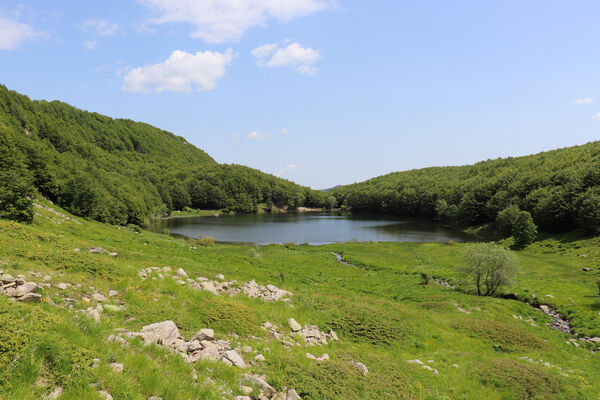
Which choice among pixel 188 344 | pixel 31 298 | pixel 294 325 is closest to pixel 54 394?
pixel 188 344

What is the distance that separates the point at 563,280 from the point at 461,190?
109m

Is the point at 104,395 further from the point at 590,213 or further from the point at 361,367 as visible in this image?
the point at 590,213

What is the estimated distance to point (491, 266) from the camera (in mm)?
31922

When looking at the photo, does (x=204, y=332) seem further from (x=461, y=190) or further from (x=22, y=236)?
(x=461, y=190)

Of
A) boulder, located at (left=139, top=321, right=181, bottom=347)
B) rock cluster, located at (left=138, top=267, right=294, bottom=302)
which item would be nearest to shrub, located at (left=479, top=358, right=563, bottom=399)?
rock cluster, located at (left=138, top=267, right=294, bottom=302)

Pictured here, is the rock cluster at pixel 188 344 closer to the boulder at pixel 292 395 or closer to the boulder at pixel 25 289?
the boulder at pixel 292 395

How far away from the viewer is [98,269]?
13.7 metres

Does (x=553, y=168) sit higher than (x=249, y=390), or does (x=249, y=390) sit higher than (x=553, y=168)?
(x=553, y=168)

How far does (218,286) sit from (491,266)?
29199mm

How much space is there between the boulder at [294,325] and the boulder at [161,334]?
5.96 metres

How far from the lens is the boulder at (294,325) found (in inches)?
551

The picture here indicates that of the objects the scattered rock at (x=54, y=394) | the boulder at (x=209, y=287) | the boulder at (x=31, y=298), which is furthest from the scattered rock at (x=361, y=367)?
the boulder at (x=31, y=298)

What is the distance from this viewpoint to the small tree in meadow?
3120 cm

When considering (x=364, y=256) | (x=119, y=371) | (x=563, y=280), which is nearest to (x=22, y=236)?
(x=119, y=371)
